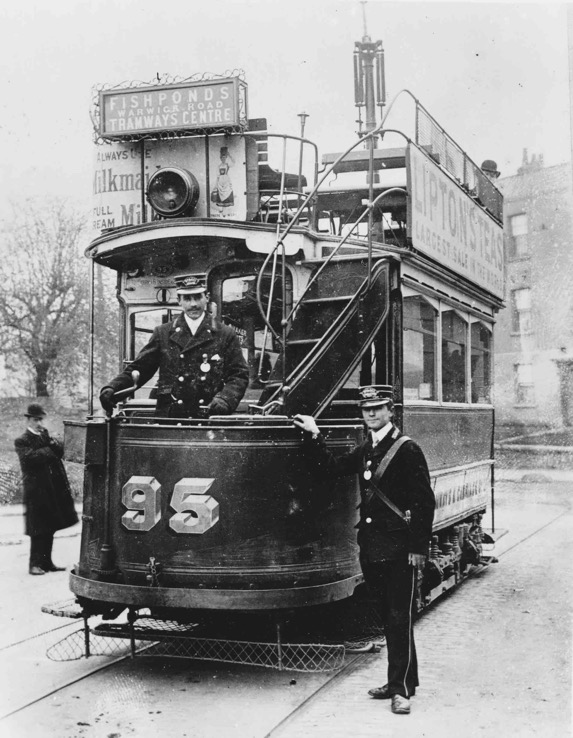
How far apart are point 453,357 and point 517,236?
21014 mm

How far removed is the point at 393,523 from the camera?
17.1ft

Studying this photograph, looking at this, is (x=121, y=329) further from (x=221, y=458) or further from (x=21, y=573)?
(x=21, y=573)

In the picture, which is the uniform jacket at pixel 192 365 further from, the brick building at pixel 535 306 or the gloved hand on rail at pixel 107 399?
the brick building at pixel 535 306

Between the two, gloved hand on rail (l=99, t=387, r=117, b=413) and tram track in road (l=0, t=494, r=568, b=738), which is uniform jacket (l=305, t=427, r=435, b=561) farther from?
gloved hand on rail (l=99, t=387, r=117, b=413)

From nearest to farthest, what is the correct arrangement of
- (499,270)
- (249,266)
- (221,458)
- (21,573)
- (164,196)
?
(221,458) → (249,266) → (164,196) → (21,573) → (499,270)

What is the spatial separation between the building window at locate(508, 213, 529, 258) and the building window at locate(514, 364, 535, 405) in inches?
144

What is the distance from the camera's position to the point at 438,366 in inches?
318

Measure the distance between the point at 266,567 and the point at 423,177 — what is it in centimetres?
374

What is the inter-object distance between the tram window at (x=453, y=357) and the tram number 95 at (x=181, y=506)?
3625 millimetres

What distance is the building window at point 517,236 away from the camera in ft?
92.7

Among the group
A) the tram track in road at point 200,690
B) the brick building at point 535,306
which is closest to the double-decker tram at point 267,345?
the tram track in road at point 200,690

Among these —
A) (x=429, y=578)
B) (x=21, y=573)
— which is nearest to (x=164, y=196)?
(x=429, y=578)

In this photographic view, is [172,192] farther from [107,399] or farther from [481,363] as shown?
[481,363]

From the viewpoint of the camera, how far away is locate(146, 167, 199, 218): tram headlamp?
7195 millimetres
